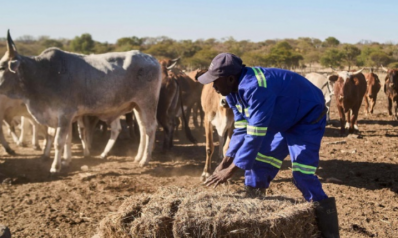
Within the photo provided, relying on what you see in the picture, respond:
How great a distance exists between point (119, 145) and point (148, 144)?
2372 mm

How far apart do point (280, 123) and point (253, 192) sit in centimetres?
83

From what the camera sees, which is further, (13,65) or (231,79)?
(13,65)

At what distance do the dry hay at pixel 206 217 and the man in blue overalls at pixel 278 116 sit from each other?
236mm

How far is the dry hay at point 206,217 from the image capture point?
11.8 feet

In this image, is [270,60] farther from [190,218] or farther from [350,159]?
[190,218]

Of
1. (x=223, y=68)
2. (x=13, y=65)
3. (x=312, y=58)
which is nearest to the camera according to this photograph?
(x=223, y=68)

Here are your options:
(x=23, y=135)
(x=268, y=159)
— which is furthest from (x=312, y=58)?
(x=268, y=159)

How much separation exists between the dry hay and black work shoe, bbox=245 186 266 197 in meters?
0.30

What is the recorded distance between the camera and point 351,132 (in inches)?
502

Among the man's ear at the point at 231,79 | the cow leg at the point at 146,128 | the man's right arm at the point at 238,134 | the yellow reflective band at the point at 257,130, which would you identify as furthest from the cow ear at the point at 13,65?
the yellow reflective band at the point at 257,130

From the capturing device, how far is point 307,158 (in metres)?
4.23

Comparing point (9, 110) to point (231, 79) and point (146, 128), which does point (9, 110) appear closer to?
point (146, 128)

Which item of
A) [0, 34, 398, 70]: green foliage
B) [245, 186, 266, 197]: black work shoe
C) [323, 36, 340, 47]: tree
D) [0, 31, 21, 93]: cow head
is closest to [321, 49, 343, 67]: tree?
[0, 34, 398, 70]: green foliage

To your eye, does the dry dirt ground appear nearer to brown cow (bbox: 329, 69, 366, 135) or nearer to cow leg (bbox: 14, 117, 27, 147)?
cow leg (bbox: 14, 117, 27, 147)
